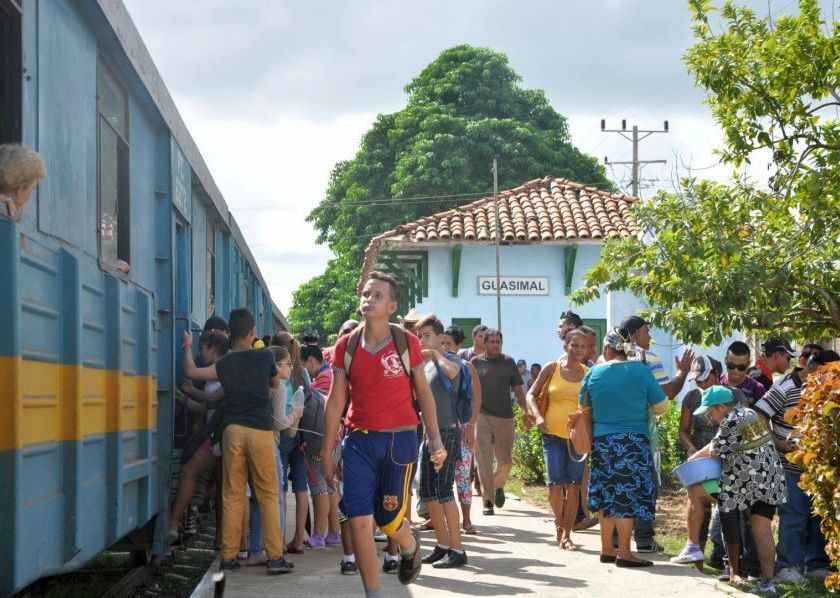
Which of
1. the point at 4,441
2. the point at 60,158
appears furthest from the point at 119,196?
the point at 4,441

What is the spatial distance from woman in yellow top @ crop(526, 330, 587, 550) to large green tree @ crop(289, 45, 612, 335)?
94.5ft

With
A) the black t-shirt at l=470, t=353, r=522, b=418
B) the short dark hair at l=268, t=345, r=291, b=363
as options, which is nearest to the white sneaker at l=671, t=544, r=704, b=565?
the short dark hair at l=268, t=345, r=291, b=363

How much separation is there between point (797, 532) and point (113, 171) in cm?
498

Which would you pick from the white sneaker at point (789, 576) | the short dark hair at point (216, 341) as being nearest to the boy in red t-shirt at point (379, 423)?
the short dark hair at point (216, 341)

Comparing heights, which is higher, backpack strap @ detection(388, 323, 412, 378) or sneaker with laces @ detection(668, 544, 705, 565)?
backpack strap @ detection(388, 323, 412, 378)

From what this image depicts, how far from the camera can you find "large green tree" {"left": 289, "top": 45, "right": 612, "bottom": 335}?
131 feet

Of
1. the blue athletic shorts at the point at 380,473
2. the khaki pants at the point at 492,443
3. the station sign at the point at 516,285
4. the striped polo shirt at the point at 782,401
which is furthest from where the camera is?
the station sign at the point at 516,285

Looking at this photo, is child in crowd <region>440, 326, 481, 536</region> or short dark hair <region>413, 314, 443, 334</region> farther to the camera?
child in crowd <region>440, 326, 481, 536</region>

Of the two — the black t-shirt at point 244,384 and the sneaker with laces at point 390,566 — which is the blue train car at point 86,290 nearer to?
the black t-shirt at point 244,384

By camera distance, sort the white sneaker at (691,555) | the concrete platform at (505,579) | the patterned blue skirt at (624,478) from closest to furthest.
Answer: the concrete platform at (505,579), the patterned blue skirt at (624,478), the white sneaker at (691,555)

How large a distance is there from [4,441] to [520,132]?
37.2 m

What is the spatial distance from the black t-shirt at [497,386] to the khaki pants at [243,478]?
4286mm

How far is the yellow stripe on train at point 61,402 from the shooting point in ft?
13.1

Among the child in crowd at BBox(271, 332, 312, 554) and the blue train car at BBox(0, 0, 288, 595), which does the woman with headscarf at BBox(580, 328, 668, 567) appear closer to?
the child in crowd at BBox(271, 332, 312, 554)
